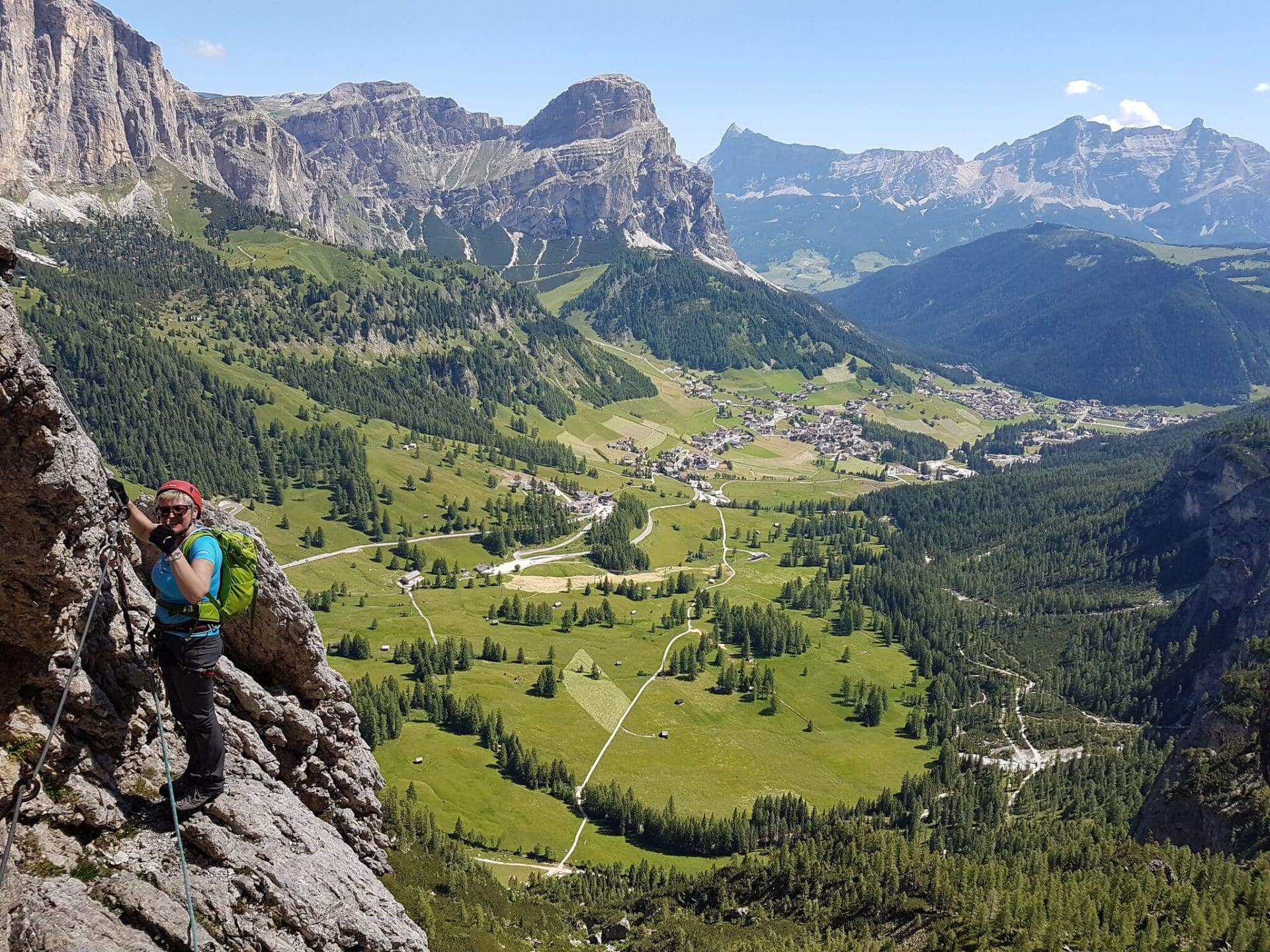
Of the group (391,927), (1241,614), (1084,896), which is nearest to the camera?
(391,927)

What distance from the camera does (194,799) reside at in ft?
81.6

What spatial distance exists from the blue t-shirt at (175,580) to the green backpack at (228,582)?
0.12 m

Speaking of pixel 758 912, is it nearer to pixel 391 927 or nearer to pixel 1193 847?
pixel 1193 847

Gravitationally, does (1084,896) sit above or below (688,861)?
above

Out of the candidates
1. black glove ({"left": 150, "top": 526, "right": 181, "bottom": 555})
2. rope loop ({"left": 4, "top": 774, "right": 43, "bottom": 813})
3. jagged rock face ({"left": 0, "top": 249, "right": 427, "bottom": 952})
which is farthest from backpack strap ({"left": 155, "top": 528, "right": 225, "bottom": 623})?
rope loop ({"left": 4, "top": 774, "right": 43, "bottom": 813})

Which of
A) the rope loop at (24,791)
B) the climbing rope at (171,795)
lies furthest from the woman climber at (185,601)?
the rope loop at (24,791)

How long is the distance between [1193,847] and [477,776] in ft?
322

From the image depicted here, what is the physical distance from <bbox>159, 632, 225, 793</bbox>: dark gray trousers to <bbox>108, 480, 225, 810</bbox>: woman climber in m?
0.02

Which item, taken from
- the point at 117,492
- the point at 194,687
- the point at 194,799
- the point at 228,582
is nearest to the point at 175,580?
the point at 228,582

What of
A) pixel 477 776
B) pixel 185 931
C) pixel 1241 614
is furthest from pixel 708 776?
pixel 185 931

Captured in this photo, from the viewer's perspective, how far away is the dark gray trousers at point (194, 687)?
22906 mm

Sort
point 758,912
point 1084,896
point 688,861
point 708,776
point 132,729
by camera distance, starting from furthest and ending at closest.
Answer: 1. point 708,776
2. point 688,861
3. point 758,912
4. point 1084,896
5. point 132,729

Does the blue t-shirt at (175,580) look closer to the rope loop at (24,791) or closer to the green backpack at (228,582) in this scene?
the green backpack at (228,582)

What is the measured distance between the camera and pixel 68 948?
20422mm
